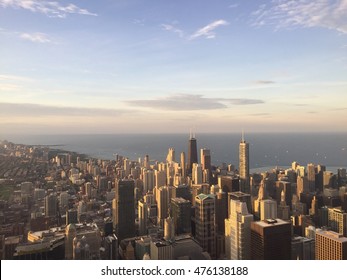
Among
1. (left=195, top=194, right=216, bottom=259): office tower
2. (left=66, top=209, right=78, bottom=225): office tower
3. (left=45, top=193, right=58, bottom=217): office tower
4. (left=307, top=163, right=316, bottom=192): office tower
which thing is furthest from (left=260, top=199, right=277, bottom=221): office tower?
(left=45, top=193, right=58, bottom=217): office tower

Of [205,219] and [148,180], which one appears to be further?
[148,180]

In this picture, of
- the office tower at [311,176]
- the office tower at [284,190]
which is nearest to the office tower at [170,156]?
the office tower at [284,190]

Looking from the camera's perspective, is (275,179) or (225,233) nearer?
(225,233)

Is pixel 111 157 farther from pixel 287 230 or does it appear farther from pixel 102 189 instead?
pixel 287 230

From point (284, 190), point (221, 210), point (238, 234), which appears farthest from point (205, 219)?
point (284, 190)

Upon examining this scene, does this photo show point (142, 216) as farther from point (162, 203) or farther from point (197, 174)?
point (197, 174)
